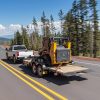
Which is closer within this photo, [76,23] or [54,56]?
[54,56]

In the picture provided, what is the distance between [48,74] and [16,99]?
5523 mm

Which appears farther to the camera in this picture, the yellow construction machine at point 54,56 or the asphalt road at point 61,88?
the yellow construction machine at point 54,56

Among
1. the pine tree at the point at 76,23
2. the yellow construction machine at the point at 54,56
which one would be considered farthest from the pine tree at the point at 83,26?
the yellow construction machine at the point at 54,56

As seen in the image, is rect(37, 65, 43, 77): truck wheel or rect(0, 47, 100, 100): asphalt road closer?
rect(0, 47, 100, 100): asphalt road

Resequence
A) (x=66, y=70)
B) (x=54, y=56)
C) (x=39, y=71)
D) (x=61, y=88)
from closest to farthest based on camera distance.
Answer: (x=61, y=88) < (x=66, y=70) < (x=54, y=56) < (x=39, y=71)

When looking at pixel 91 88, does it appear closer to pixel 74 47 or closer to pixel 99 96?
pixel 99 96

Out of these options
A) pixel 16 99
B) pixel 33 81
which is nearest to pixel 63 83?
pixel 33 81

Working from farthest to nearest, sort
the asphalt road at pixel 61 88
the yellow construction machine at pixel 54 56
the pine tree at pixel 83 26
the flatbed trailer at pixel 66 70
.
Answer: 1. the pine tree at pixel 83 26
2. the yellow construction machine at pixel 54 56
3. the flatbed trailer at pixel 66 70
4. the asphalt road at pixel 61 88

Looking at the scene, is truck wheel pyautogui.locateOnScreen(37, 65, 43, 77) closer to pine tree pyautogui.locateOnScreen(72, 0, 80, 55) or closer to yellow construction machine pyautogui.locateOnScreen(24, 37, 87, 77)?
yellow construction machine pyautogui.locateOnScreen(24, 37, 87, 77)

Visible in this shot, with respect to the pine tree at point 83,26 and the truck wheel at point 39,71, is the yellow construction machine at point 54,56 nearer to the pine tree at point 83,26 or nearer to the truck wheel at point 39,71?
the truck wheel at point 39,71

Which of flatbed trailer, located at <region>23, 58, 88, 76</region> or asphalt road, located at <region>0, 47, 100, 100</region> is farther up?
flatbed trailer, located at <region>23, 58, 88, 76</region>

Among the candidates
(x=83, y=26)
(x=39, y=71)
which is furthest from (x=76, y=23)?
(x=39, y=71)

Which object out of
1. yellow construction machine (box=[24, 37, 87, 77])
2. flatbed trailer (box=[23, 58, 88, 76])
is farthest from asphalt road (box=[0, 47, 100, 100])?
yellow construction machine (box=[24, 37, 87, 77])

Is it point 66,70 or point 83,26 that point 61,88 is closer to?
point 66,70
